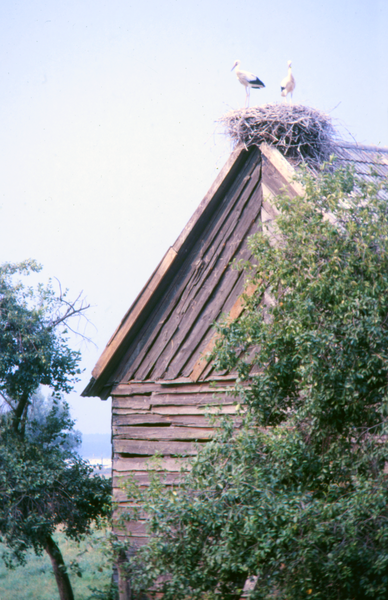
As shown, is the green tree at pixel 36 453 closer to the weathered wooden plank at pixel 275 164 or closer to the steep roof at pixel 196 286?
the steep roof at pixel 196 286

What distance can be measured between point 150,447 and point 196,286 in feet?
7.75

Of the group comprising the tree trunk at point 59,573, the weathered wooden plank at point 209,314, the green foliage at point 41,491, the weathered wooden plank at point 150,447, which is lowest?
the tree trunk at point 59,573

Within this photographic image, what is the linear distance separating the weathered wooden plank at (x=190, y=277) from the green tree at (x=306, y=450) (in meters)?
2.42

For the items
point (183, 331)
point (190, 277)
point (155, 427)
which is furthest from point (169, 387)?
point (190, 277)

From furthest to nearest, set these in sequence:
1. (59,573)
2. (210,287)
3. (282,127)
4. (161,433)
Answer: (59,573)
(161,433)
(210,287)
(282,127)

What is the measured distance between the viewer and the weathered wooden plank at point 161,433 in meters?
7.15

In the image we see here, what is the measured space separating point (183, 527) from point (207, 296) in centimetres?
346

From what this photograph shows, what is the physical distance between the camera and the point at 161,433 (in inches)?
299

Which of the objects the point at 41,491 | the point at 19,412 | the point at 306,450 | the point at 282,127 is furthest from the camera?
the point at 19,412

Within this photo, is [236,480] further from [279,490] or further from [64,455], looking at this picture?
[64,455]

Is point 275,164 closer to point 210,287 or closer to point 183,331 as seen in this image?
point 210,287

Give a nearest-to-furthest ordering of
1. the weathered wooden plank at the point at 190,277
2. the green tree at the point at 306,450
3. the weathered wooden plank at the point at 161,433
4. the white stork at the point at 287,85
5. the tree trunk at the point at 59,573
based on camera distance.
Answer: the green tree at the point at 306,450, the weathered wooden plank at the point at 161,433, the weathered wooden plank at the point at 190,277, the white stork at the point at 287,85, the tree trunk at the point at 59,573

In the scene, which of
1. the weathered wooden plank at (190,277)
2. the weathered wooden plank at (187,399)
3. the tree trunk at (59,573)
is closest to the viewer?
the weathered wooden plank at (187,399)

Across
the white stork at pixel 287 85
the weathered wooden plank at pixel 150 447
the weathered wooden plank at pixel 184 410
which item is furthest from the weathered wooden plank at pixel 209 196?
the weathered wooden plank at pixel 150 447
